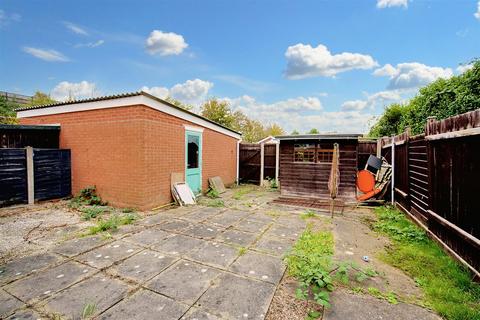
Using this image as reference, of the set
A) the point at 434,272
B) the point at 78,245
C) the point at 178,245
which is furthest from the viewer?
the point at 178,245

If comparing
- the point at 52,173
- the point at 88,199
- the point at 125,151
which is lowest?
the point at 88,199

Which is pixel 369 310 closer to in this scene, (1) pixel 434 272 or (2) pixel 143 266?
(1) pixel 434 272

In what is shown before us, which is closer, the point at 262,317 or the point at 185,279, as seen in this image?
the point at 262,317

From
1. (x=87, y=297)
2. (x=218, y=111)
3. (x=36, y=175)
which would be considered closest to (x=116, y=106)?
(x=36, y=175)

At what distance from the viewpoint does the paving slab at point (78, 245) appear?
340cm

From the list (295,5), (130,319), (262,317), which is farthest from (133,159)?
(295,5)

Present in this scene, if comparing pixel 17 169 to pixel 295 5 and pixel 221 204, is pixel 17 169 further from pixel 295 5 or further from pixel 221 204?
pixel 295 5

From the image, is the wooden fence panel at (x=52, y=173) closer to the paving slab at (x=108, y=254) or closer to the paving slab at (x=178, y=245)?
the paving slab at (x=108, y=254)

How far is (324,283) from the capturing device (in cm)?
256

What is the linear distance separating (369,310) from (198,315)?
5.76ft

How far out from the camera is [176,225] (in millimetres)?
4883

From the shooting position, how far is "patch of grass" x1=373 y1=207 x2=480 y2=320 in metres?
2.15

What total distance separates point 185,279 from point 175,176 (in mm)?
4680

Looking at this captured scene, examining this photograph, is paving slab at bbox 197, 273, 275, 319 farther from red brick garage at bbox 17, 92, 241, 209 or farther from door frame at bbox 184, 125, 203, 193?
door frame at bbox 184, 125, 203, 193
